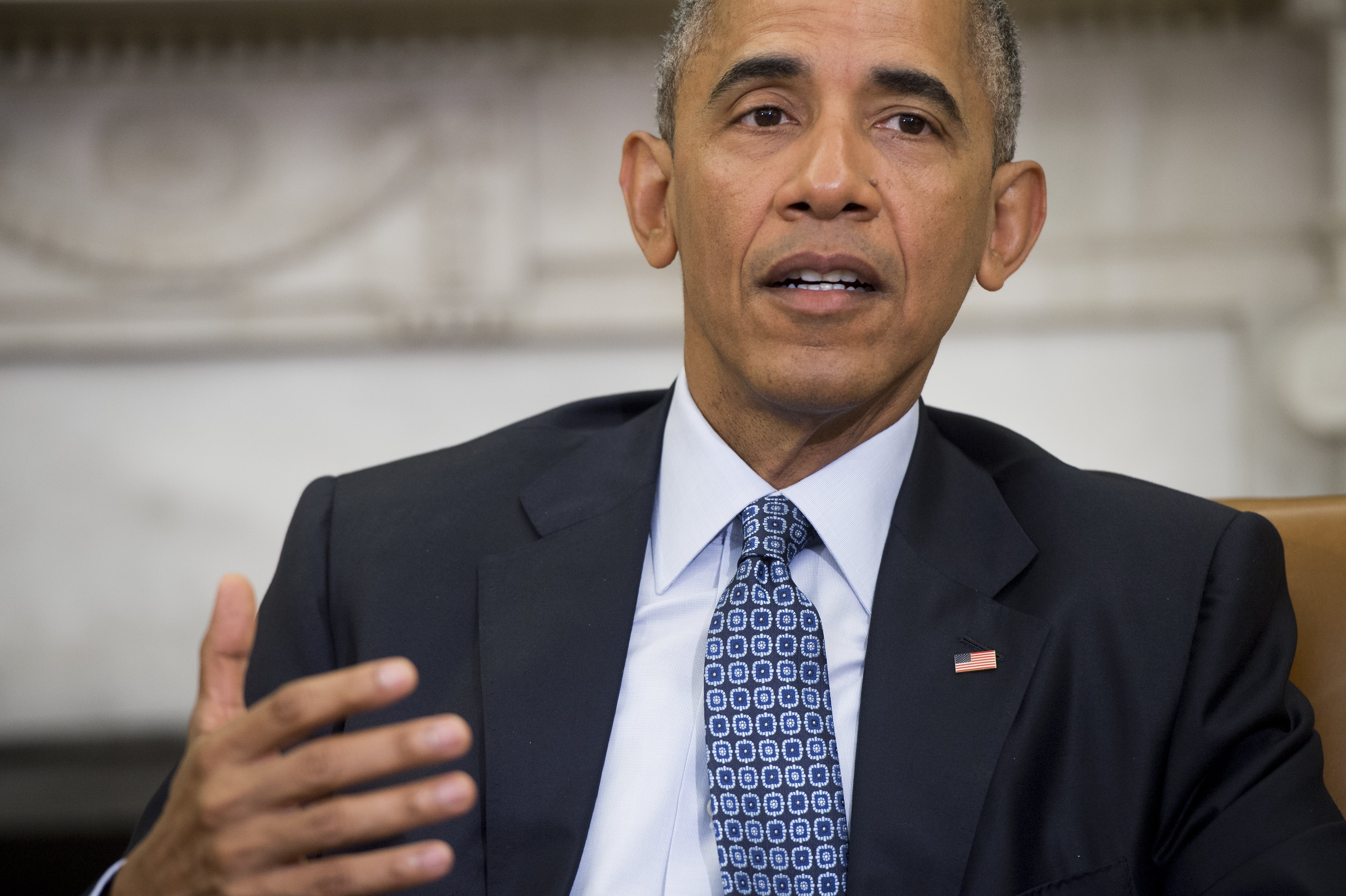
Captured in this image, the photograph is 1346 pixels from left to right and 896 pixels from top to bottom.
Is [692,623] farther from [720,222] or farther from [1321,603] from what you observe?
[1321,603]

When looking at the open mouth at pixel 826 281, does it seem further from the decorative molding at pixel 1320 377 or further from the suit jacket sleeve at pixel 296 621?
the decorative molding at pixel 1320 377

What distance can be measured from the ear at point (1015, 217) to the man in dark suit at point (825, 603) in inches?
0.7

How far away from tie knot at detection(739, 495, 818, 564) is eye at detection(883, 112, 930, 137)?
0.40m

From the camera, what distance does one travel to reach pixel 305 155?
3.19m

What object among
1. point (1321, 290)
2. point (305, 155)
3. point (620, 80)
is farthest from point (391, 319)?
point (1321, 290)

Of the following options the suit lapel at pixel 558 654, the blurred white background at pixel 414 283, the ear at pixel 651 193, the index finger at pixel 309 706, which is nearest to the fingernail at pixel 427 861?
the index finger at pixel 309 706

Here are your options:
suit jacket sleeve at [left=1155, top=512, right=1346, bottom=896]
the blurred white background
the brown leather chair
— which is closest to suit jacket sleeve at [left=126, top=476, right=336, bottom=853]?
suit jacket sleeve at [left=1155, top=512, right=1346, bottom=896]

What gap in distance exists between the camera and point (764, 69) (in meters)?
1.22

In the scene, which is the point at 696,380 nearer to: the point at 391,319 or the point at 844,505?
the point at 844,505

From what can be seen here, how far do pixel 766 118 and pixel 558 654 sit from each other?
59cm

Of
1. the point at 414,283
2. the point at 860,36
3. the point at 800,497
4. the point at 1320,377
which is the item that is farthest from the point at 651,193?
the point at 1320,377

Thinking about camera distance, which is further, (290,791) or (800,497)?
(800,497)

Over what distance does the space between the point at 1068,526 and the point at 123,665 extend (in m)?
2.62

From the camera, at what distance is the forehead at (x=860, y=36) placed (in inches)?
47.5
